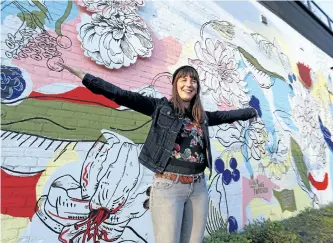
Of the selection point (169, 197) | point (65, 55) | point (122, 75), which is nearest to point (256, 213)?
point (122, 75)

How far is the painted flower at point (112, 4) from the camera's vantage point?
10.0ft

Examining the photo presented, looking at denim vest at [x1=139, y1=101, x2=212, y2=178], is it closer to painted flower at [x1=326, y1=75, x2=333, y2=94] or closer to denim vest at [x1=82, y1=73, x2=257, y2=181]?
denim vest at [x1=82, y1=73, x2=257, y2=181]

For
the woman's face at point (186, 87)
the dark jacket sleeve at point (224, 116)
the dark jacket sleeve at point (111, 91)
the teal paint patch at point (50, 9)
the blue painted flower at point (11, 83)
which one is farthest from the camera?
the teal paint patch at point (50, 9)

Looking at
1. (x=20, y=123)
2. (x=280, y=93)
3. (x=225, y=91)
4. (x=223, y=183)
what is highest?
(x=280, y=93)

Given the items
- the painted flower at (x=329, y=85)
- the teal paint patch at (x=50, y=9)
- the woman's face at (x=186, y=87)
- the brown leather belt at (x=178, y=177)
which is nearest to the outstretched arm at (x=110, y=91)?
the woman's face at (x=186, y=87)

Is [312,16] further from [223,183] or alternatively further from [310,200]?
[223,183]

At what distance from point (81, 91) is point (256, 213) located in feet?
10.7

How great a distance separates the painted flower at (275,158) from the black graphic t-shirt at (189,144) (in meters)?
3.36

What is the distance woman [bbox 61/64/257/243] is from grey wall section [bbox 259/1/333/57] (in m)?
5.20

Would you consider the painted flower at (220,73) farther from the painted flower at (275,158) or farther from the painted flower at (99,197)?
the painted flower at (99,197)

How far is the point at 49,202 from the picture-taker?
2439mm

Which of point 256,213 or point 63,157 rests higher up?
point 63,157

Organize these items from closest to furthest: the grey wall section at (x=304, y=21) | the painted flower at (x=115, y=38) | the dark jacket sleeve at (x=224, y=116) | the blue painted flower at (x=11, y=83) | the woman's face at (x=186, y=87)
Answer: the woman's face at (x=186, y=87) → the dark jacket sleeve at (x=224, y=116) → the blue painted flower at (x=11, y=83) → the painted flower at (x=115, y=38) → the grey wall section at (x=304, y=21)

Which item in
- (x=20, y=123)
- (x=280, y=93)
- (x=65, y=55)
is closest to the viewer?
(x=20, y=123)
